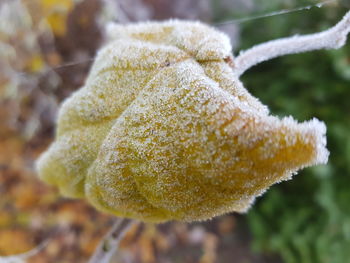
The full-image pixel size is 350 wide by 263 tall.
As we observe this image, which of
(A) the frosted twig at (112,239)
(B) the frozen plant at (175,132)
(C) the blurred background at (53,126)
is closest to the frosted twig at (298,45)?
(B) the frozen plant at (175,132)

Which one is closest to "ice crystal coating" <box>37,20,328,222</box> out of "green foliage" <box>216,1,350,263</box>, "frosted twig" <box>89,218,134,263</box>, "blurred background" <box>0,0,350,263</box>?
"frosted twig" <box>89,218,134,263</box>

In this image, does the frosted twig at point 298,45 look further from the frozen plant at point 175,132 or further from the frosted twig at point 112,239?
the frosted twig at point 112,239

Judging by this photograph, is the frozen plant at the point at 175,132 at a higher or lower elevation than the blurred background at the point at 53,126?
higher

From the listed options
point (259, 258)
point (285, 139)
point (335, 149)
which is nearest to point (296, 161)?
point (285, 139)

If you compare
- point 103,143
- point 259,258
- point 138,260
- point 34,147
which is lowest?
point 259,258

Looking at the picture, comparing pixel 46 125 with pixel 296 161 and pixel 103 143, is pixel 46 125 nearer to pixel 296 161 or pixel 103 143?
pixel 103 143

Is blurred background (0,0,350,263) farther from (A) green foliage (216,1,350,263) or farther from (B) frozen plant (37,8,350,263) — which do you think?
(B) frozen plant (37,8,350,263)
